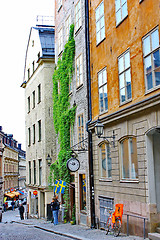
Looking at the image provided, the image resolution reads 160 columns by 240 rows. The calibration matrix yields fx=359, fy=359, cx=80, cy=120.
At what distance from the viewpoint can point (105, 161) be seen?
1567cm

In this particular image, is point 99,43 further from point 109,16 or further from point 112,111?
point 112,111

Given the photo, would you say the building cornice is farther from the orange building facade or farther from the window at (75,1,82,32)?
the window at (75,1,82,32)

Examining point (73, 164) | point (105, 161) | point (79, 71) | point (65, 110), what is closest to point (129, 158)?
point (105, 161)

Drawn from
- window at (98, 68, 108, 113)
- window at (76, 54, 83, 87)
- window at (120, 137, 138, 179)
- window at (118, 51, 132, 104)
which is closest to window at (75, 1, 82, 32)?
window at (76, 54, 83, 87)

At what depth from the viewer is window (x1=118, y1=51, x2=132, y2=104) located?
13320 millimetres

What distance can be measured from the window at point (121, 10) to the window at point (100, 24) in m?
1.68

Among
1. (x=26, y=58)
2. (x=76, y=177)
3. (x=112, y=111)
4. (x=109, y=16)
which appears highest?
(x=26, y=58)

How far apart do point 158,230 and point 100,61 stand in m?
8.19

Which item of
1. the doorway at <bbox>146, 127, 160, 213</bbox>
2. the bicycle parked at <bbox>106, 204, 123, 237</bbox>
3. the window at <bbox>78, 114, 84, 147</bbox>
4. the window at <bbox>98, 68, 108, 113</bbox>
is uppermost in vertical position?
the window at <bbox>98, 68, 108, 113</bbox>

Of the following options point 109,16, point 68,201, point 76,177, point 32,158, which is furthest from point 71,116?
point 32,158

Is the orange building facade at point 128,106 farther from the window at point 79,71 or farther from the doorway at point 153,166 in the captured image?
the window at point 79,71

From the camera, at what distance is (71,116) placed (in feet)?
67.9

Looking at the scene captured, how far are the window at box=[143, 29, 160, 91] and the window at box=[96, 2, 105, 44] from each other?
4541 mm

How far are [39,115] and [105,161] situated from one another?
14.8m
